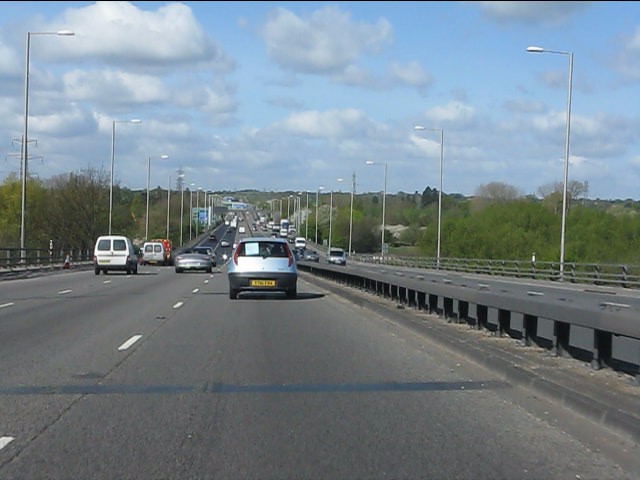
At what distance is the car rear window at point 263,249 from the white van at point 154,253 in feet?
163

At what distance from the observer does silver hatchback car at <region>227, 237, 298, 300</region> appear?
27609 millimetres

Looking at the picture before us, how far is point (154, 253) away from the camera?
76688 mm

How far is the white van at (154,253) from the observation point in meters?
76.7

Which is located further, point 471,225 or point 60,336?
point 471,225

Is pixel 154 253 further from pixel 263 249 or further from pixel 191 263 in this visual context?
pixel 263 249

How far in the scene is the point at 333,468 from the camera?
24.5ft

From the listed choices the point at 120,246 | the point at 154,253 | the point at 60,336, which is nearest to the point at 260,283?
the point at 60,336

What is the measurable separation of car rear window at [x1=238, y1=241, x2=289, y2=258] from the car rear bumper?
563 mm

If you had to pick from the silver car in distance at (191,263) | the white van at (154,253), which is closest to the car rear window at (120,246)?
the silver car in distance at (191,263)

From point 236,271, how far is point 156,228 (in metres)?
115

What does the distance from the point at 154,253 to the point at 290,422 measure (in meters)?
68.6

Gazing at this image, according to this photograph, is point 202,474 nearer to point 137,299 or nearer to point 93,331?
point 93,331

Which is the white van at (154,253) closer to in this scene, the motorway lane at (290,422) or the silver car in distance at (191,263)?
the silver car in distance at (191,263)

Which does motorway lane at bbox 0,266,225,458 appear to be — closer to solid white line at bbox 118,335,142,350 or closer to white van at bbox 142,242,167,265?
solid white line at bbox 118,335,142,350
